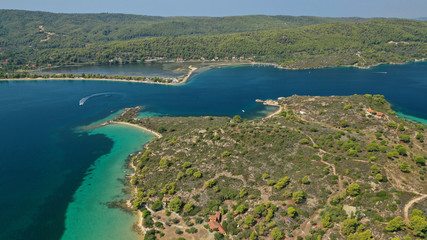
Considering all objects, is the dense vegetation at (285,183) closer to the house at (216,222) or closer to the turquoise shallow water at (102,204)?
the house at (216,222)

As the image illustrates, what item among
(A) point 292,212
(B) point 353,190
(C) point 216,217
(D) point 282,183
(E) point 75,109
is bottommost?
(C) point 216,217

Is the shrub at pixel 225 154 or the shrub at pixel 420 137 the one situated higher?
the shrub at pixel 420 137

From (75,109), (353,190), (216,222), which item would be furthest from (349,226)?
(75,109)

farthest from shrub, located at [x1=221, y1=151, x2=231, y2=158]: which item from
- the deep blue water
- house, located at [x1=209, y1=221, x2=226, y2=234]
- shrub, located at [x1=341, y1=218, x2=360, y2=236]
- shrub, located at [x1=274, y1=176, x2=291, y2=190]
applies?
the deep blue water

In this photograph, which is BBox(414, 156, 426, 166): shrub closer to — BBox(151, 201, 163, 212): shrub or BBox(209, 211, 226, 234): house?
BBox(209, 211, 226, 234): house

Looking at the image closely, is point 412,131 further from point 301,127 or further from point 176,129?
point 176,129

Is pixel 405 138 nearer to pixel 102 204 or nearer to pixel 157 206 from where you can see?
pixel 157 206

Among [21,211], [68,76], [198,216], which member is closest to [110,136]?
[21,211]

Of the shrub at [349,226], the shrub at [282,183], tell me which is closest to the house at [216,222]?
the shrub at [282,183]
